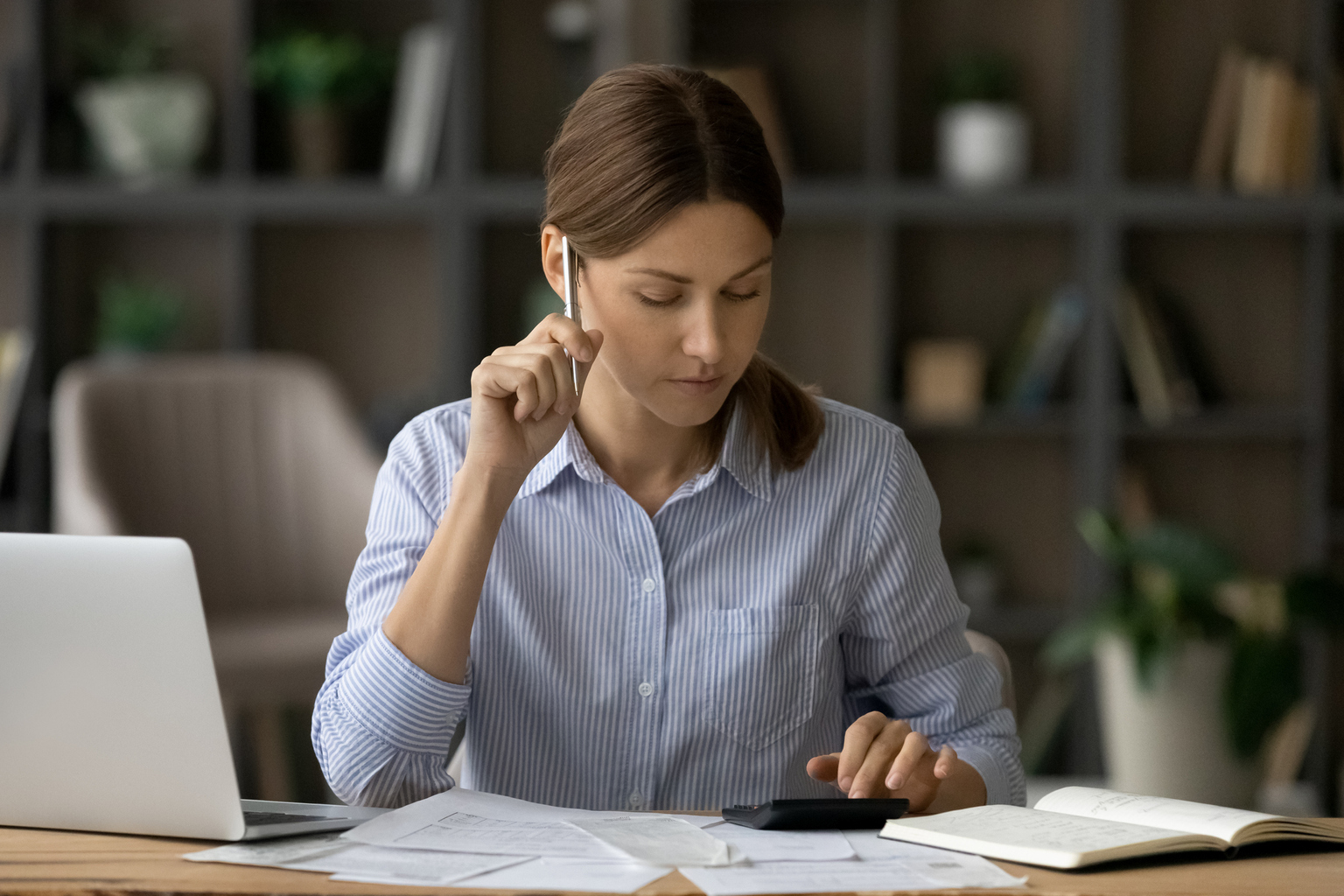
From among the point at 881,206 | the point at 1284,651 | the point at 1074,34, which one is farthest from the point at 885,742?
the point at 1074,34

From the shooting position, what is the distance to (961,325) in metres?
3.83

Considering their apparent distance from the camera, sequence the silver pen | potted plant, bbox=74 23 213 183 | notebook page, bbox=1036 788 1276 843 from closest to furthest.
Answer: notebook page, bbox=1036 788 1276 843, the silver pen, potted plant, bbox=74 23 213 183

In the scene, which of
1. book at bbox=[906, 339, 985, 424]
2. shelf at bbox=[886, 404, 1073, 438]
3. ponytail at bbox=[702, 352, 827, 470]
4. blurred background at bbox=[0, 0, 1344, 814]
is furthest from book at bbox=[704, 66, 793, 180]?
ponytail at bbox=[702, 352, 827, 470]

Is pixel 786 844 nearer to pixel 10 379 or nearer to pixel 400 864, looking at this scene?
pixel 400 864

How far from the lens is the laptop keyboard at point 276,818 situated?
106 cm

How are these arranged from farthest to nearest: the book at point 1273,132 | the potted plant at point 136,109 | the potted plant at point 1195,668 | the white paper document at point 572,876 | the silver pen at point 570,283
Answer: the potted plant at point 136,109, the book at point 1273,132, the potted plant at point 1195,668, the silver pen at point 570,283, the white paper document at point 572,876

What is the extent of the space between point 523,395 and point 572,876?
1.57 ft

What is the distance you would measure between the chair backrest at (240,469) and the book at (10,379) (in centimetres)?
46

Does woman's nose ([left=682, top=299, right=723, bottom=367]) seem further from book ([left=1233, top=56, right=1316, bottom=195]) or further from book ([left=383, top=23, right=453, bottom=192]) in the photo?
book ([left=1233, top=56, right=1316, bottom=195])

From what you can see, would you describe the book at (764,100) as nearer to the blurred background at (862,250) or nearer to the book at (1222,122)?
the blurred background at (862,250)

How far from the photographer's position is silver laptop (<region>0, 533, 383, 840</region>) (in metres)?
0.97

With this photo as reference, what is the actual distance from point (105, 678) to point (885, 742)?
0.59m

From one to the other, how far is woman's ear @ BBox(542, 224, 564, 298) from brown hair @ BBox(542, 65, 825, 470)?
0.04 feet

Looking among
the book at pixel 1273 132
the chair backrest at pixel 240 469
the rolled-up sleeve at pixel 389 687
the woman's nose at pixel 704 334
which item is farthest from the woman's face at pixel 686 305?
the book at pixel 1273 132
